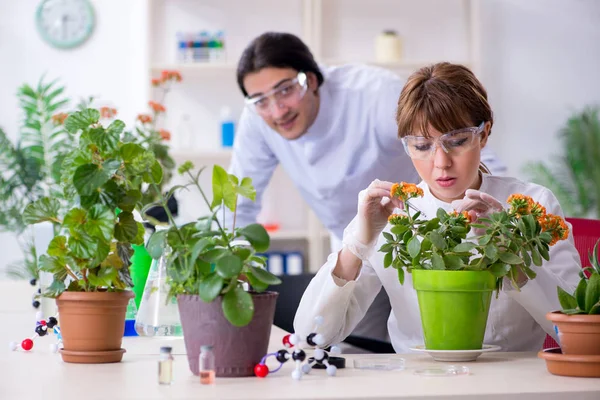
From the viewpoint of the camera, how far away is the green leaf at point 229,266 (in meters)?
1.00

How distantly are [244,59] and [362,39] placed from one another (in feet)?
7.86

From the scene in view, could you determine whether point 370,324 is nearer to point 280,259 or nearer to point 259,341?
point 259,341

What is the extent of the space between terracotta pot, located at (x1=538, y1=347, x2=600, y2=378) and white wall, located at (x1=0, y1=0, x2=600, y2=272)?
4.15 metres

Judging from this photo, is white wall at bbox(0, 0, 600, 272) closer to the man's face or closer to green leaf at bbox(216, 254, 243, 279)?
the man's face

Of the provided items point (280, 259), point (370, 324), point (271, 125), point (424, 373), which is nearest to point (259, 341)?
point (424, 373)

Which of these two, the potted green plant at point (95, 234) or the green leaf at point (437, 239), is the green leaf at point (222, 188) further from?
the green leaf at point (437, 239)

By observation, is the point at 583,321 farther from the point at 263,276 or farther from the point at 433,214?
the point at 433,214

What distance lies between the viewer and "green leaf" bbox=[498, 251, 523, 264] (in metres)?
1.21

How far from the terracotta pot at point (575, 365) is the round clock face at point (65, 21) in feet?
14.5

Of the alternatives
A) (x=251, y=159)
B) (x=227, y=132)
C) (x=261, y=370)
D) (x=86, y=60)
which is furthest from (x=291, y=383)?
(x=86, y=60)

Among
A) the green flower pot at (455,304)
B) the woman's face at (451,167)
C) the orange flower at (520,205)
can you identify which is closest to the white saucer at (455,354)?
the green flower pot at (455,304)

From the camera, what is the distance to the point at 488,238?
121 centimetres

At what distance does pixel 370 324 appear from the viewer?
7.89ft

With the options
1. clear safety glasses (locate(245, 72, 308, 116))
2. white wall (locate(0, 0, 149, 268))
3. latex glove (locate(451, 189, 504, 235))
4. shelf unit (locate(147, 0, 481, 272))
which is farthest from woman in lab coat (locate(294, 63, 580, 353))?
white wall (locate(0, 0, 149, 268))
